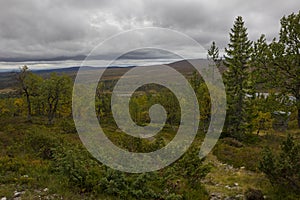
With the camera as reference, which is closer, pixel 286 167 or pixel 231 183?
pixel 286 167

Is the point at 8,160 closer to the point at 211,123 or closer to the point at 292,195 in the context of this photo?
the point at 292,195

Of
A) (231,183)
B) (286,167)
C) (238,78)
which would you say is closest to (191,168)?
(231,183)

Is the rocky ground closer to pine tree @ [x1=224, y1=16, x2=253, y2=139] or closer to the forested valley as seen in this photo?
the forested valley

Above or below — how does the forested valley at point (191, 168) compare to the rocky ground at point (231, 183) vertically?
above

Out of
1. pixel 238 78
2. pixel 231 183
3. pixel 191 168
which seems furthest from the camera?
pixel 238 78

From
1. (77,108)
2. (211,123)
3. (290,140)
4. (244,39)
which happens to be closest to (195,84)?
(211,123)

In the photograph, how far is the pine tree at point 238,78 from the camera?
100 feet

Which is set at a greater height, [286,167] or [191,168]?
[286,167]

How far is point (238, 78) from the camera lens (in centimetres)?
3088

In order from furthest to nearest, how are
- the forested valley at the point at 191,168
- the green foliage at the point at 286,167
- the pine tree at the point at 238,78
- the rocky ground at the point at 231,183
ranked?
the pine tree at the point at 238,78 < the rocky ground at the point at 231,183 < the green foliage at the point at 286,167 < the forested valley at the point at 191,168

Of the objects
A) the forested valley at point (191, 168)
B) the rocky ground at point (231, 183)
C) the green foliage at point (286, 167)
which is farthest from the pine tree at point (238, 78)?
the green foliage at point (286, 167)

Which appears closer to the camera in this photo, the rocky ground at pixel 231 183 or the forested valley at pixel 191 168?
the forested valley at pixel 191 168

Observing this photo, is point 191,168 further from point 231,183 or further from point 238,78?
point 238,78

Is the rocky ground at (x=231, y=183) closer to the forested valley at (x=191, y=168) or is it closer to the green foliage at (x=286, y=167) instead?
the forested valley at (x=191, y=168)
